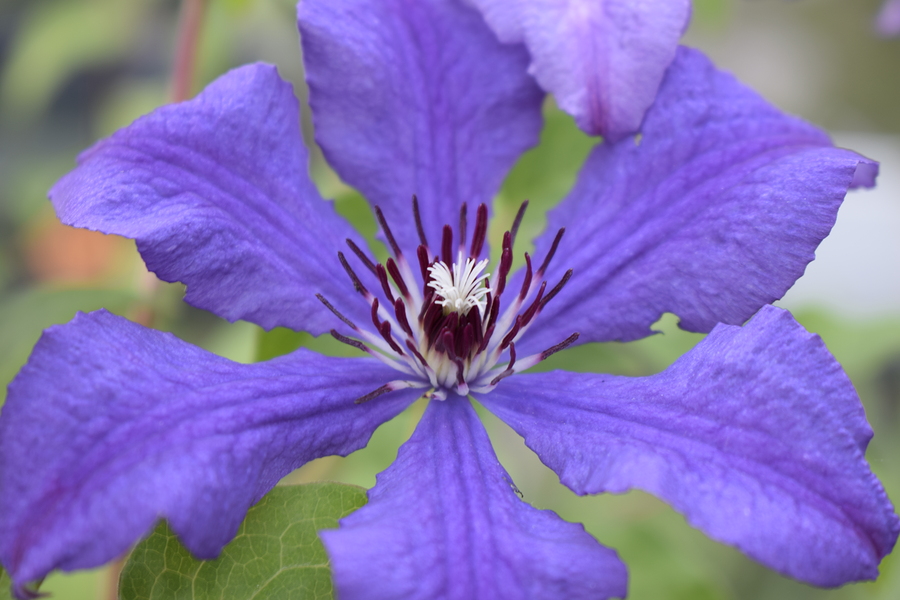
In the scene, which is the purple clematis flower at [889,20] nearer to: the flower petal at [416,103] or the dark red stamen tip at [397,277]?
the flower petal at [416,103]

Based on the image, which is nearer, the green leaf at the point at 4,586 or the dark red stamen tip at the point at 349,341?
the green leaf at the point at 4,586

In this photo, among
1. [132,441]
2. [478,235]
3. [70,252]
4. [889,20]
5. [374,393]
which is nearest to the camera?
[132,441]

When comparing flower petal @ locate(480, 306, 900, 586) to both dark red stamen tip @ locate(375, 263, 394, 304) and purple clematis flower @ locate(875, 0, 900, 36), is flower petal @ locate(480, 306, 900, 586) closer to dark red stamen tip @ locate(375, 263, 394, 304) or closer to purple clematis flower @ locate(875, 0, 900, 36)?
dark red stamen tip @ locate(375, 263, 394, 304)

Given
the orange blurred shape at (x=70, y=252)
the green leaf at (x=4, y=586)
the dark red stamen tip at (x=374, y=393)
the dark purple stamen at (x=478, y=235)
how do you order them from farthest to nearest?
the orange blurred shape at (x=70, y=252), the dark purple stamen at (x=478, y=235), the dark red stamen tip at (x=374, y=393), the green leaf at (x=4, y=586)

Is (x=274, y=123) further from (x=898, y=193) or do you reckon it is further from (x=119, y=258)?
(x=898, y=193)

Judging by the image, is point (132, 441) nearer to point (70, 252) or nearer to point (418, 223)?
point (418, 223)

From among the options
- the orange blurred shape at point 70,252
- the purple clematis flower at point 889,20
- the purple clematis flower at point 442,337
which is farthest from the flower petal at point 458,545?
the orange blurred shape at point 70,252

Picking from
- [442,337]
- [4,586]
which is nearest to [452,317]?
[442,337]
